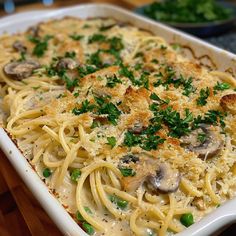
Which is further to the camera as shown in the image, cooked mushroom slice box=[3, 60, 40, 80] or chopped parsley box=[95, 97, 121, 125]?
cooked mushroom slice box=[3, 60, 40, 80]

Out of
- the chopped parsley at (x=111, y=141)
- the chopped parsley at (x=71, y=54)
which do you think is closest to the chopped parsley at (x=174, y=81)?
the chopped parsley at (x=111, y=141)

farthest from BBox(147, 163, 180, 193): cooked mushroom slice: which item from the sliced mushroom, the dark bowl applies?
the dark bowl

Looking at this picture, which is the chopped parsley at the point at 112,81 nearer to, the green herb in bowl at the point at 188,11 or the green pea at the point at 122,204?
the green pea at the point at 122,204

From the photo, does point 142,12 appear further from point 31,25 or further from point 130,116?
point 130,116

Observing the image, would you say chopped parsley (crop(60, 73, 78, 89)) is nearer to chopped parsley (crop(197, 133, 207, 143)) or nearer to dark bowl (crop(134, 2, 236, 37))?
chopped parsley (crop(197, 133, 207, 143))

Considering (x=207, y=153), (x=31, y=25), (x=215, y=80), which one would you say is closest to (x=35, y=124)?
(x=207, y=153)

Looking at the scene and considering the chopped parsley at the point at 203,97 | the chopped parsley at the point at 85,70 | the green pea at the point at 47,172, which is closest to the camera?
the green pea at the point at 47,172

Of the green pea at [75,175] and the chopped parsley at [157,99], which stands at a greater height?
the chopped parsley at [157,99]
